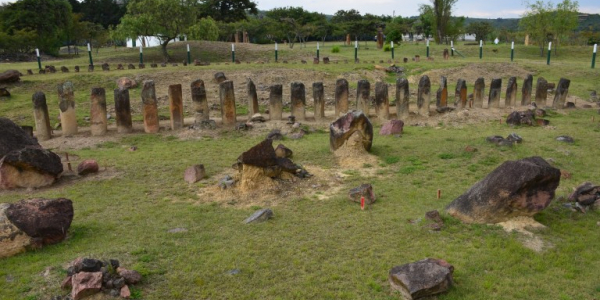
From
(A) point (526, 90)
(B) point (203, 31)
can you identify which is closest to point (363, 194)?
(A) point (526, 90)

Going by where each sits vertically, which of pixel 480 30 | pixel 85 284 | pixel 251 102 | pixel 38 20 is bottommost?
pixel 85 284

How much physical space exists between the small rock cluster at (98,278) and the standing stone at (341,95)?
12.3 meters

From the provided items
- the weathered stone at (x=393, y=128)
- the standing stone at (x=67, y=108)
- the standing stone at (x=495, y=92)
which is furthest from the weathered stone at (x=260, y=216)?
the standing stone at (x=495, y=92)

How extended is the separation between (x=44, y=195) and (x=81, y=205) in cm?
130

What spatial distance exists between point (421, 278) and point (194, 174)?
6448mm

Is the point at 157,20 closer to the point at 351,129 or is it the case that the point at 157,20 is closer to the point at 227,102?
the point at 227,102

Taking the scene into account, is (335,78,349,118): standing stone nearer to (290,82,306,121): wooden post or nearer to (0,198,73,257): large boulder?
(290,82,306,121): wooden post

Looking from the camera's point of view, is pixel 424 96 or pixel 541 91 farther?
pixel 541 91

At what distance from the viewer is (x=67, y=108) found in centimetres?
1617

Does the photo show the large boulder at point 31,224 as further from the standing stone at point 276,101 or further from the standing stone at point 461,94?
the standing stone at point 461,94

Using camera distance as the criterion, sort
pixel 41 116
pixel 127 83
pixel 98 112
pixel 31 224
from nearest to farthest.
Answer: pixel 31 224, pixel 41 116, pixel 98 112, pixel 127 83

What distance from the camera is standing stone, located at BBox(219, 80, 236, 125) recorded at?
56.1ft

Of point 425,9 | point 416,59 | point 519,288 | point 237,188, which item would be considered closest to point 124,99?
point 237,188

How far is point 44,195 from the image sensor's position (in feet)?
35.1
